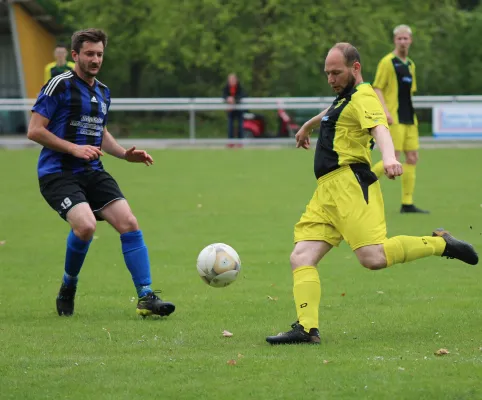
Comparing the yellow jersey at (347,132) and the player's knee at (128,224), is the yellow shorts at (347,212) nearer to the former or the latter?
the yellow jersey at (347,132)

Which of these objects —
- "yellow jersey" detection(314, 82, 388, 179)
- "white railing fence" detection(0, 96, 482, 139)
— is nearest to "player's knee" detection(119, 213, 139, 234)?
"yellow jersey" detection(314, 82, 388, 179)

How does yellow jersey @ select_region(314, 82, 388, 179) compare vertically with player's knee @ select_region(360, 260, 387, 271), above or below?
→ above

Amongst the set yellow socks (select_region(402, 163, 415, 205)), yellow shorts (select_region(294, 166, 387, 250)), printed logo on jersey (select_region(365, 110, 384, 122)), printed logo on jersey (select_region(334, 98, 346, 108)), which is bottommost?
yellow socks (select_region(402, 163, 415, 205))

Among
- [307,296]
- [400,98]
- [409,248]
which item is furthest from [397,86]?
[307,296]

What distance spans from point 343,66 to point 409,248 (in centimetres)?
121

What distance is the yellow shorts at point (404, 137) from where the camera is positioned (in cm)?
1376

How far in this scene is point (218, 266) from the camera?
7070mm

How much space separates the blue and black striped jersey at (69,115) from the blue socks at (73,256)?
512 millimetres

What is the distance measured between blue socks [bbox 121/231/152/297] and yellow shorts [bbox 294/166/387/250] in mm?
1484

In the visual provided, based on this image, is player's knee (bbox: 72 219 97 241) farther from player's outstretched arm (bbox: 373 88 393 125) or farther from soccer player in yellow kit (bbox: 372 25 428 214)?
soccer player in yellow kit (bbox: 372 25 428 214)

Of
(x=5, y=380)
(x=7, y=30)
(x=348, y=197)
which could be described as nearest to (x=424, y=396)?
(x=348, y=197)

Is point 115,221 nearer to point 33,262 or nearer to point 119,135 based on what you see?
point 33,262

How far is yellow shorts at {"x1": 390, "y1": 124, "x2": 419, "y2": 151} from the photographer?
45.1 feet

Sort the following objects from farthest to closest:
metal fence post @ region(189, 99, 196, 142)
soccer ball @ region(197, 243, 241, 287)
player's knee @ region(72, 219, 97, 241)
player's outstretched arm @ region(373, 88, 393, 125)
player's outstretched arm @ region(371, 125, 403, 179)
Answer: metal fence post @ region(189, 99, 196, 142) → player's outstretched arm @ region(373, 88, 393, 125) → player's knee @ region(72, 219, 97, 241) → soccer ball @ region(197, 243, 241, 287) → player's outstretched arm @ region(371, 125, 403, 179)
